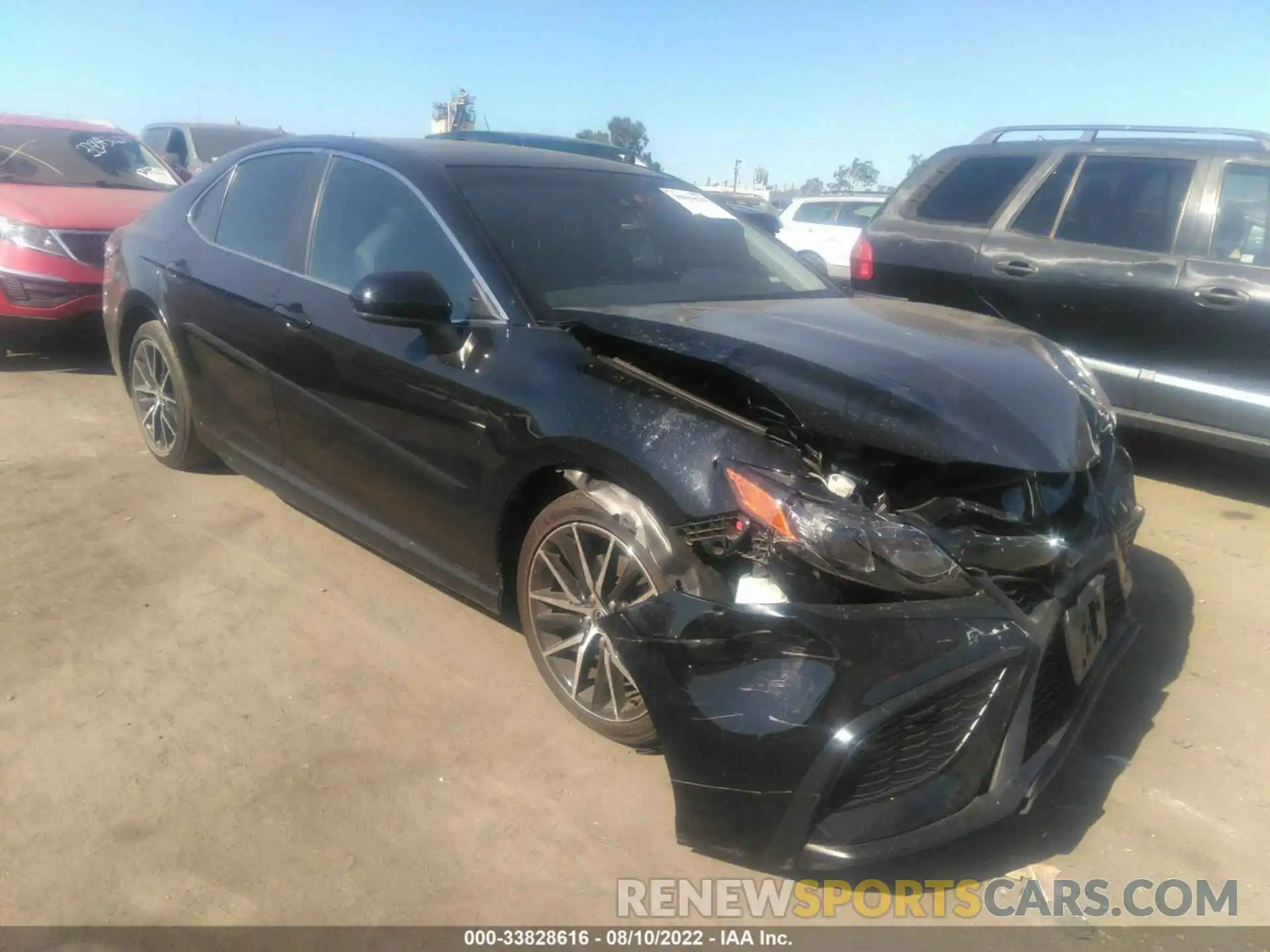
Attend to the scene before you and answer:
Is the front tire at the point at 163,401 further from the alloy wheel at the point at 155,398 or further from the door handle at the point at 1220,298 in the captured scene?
the door handle at the point at 1220,298

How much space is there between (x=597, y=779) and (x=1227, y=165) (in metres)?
4.53

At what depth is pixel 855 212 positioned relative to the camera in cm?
1289

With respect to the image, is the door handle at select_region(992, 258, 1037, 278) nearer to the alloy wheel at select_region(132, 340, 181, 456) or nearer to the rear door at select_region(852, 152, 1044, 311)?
the rear door at select_region(852, 152, 1044, 311)

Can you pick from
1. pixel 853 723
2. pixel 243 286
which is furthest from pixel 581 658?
pixel 243 286

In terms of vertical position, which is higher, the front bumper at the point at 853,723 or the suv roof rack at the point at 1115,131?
the suv roof rack at the point at 1115,131

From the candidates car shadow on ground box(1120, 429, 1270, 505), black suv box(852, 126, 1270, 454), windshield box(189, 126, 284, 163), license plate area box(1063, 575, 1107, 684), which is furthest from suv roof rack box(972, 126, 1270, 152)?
windshield box(189, 126, 284, 163)

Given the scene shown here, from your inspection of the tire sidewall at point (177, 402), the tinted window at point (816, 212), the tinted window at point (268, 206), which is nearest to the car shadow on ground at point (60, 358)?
the tire sidewall at point (177, 402)

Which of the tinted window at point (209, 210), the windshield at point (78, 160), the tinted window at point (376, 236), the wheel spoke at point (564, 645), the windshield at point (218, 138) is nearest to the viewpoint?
the wheel spoke at point (564, 645)

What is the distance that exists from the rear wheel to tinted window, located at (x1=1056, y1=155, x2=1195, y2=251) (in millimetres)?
3859

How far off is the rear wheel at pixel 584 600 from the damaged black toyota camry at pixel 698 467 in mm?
12

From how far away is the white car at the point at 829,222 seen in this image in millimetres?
11961

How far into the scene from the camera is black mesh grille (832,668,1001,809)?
2064 millimetres

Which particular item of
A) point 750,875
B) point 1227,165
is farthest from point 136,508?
point 1227,165

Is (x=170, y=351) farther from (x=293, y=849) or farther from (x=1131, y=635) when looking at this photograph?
(x=1131, y=635)
